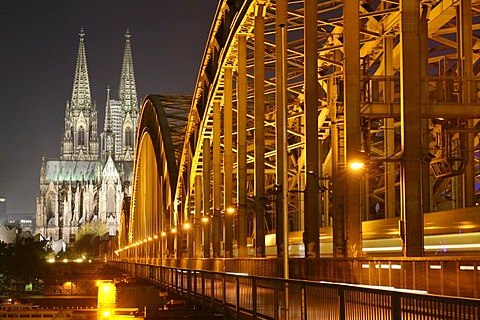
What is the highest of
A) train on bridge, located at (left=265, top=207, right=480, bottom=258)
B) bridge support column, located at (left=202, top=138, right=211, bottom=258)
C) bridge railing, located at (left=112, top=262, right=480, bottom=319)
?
bridge support column, located at (left=202, top=138, right=211, bottom=258)

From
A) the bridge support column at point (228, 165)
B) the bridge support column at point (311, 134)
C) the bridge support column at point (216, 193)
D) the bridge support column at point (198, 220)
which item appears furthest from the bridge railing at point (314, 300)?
the bridge support column at point (198, 220)

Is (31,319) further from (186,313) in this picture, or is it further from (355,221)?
(355,221)

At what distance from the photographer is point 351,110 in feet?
87.9

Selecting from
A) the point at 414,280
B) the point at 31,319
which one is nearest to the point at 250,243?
the point at 31,319

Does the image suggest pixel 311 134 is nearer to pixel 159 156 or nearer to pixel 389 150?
pixel 389 150

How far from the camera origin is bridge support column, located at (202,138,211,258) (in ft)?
180

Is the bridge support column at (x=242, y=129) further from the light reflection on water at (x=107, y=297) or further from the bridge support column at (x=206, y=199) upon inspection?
the light reflection on water at (x=107, y=297)

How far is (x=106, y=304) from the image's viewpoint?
63.3 metres

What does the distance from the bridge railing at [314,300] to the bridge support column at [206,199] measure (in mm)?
22428

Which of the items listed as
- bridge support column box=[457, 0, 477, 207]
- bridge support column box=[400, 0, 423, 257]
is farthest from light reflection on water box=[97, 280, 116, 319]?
bridge support column box=[400, 0, 423, 257]

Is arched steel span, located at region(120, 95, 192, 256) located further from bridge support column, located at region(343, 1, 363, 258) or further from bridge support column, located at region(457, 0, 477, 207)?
bridge support column, located at region(343, 1, 363, 258)

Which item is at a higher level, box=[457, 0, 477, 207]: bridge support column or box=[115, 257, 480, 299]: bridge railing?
box=[457, 0, 477, 207]: bridge support column

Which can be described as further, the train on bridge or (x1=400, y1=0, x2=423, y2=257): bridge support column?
(x1=400, y1=0, x2=423, y2=257): bridge support column

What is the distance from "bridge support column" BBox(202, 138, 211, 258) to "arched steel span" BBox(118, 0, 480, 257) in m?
0.10
